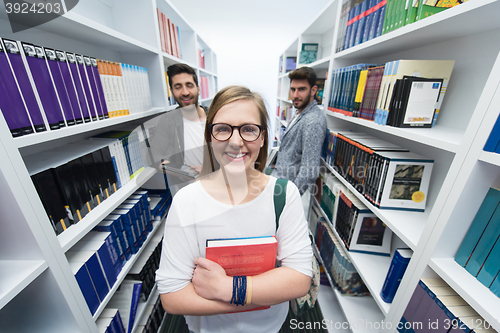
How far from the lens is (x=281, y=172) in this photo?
1.79 m

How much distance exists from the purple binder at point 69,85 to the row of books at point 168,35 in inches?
42.8

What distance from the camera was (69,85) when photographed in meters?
0.76

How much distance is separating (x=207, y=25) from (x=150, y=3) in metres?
3.01

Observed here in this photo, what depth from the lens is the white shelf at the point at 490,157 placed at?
1.69 feet

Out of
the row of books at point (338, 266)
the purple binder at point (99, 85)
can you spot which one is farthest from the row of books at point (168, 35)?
the row of books at point (338, 266)

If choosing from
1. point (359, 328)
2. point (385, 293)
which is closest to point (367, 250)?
point (385, 293)

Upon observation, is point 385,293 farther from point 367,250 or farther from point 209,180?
point 209,180

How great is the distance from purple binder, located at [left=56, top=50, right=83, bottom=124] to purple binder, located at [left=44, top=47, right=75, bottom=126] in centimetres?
1

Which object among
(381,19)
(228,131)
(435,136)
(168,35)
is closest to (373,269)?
(435,136)

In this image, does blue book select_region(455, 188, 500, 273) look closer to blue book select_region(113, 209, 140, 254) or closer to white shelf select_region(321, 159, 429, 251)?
white shelf select_region(321, 159, 429, 251)

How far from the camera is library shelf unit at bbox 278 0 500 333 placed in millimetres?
569

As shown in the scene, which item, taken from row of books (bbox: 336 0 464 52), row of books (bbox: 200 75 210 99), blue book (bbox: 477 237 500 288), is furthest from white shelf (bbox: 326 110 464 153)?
row of books (bbox: 200 75 210 99)

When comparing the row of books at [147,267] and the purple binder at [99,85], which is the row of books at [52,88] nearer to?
the purple binder at [99,85]

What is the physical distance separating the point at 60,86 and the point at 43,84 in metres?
0.07
